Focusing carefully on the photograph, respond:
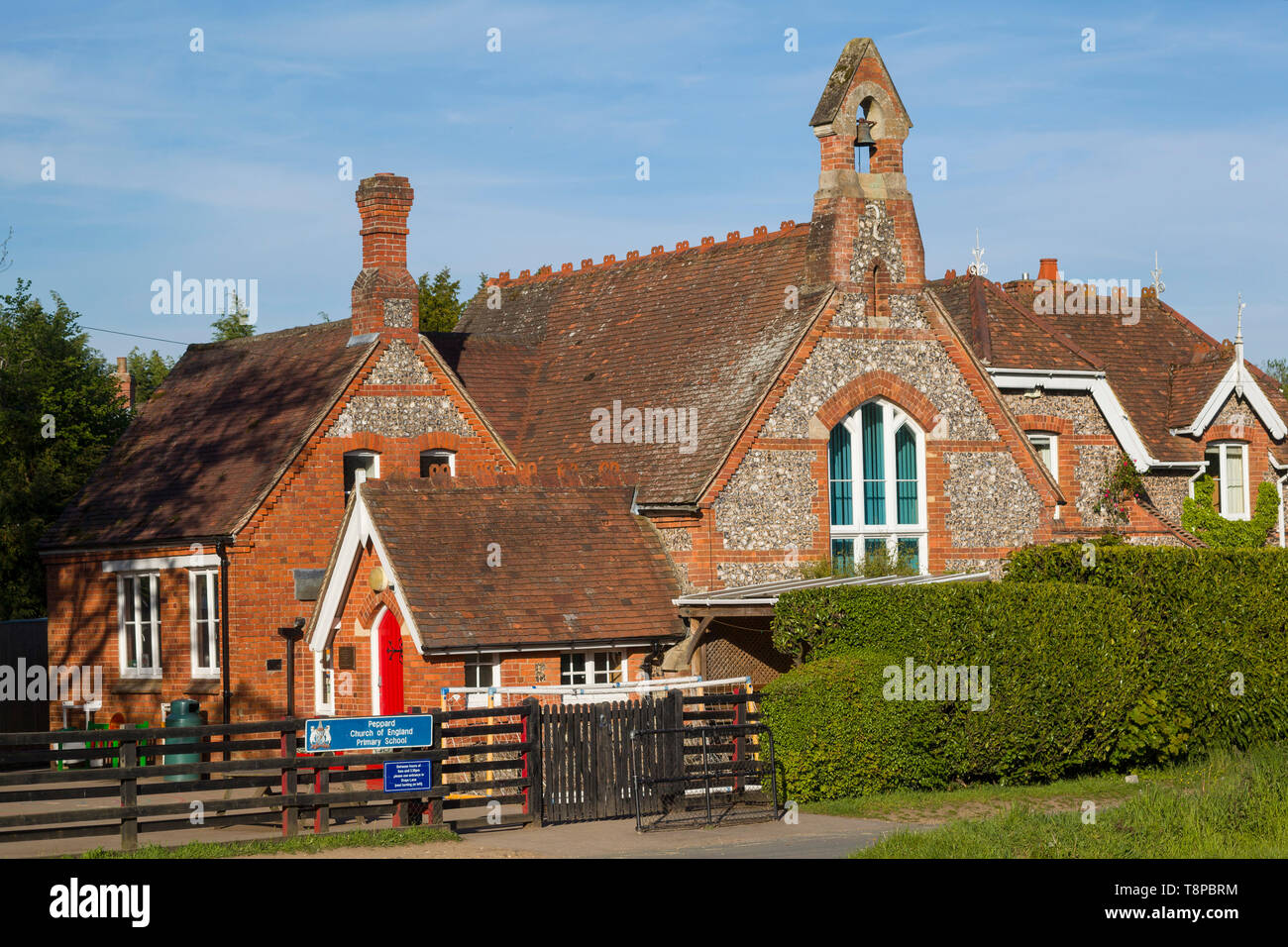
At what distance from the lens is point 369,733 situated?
1867 cm

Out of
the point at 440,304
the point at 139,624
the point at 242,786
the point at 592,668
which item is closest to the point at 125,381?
the point at 440,304

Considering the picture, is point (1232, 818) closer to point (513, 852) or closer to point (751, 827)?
point (751, 827)

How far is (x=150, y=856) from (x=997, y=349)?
20.8 m

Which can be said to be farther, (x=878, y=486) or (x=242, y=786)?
A: (x=878, y=486)

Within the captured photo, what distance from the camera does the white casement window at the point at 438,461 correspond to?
96.7 ft

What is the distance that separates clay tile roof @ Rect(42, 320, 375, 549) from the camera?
28.1 m

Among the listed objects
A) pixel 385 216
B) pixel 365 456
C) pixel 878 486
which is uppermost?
pixel 385 216

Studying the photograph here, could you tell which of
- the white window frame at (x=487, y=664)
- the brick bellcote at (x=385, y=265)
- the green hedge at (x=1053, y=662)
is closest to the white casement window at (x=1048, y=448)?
the green hedge at (x=1053, y=662)

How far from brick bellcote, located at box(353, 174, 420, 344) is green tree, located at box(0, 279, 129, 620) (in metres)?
12.6

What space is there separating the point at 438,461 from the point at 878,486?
26.2 ft

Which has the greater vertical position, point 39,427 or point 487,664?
point 39,427

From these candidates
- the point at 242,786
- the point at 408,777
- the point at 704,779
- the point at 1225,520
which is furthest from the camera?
the point at 1225,520

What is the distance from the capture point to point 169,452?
102ft

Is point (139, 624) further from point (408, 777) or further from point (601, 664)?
point (408, 777)
